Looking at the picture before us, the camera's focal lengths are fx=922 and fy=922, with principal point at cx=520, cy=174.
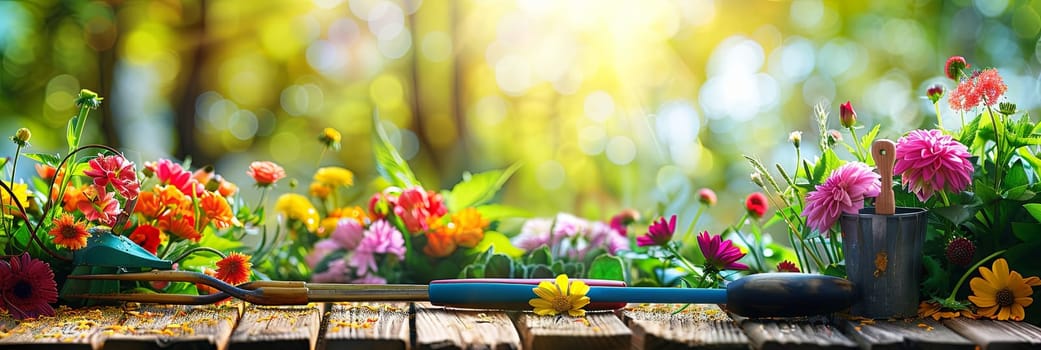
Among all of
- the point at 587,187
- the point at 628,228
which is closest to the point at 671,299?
the point at 628,228

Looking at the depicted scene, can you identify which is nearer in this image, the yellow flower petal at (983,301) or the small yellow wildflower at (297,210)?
the yellow flower petal at (983,301)

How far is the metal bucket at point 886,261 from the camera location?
1040mm

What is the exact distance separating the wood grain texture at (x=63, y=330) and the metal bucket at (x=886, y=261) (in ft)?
2.67

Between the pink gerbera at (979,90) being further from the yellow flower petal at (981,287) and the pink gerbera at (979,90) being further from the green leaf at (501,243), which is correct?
the green leaf at (501,243)

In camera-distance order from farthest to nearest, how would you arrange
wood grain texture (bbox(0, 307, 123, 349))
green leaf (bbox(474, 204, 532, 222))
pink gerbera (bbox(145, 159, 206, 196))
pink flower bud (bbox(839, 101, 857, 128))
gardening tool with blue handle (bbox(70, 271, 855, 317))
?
green leaf (bbox(474, 204, 532, 222)), pink gerbera (bbox(145, 159, 206, 196)), pink flower bud (bbox(839, 101, 857, 128)), gardening tool with blue handle (bbox(70, 271, 855, 317)), wood grain texture (bbox(0, 307, 123, 349))

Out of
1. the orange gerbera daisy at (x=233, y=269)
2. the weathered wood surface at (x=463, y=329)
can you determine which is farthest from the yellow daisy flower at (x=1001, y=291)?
the orange gerbera daisy at (x=233, y=269)

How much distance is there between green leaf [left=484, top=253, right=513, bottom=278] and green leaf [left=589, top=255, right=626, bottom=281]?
0.41ft

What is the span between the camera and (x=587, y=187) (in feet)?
11.4

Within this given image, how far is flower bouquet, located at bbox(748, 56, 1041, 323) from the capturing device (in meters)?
1.05

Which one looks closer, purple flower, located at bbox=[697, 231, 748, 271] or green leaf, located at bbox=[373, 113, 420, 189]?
purple flower, located at bbox=[697, 231, 748, 271]

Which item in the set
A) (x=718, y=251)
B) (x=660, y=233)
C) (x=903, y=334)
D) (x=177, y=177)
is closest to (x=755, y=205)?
(x=660, y=233)

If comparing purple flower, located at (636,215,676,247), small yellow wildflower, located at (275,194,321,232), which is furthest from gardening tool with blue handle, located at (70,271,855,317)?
small yellow wildflower, located at (275,194,321,232)

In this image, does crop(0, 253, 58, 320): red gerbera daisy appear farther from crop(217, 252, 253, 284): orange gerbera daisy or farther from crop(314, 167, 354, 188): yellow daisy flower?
crop(314, 167, 354, 188): yellow daisy flower

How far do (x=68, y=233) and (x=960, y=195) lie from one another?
1071 millimetres
